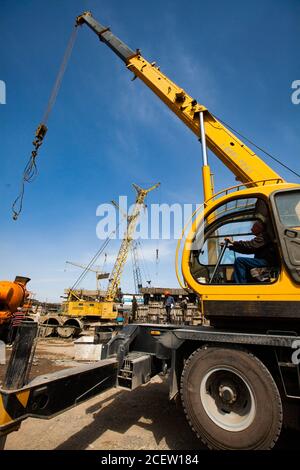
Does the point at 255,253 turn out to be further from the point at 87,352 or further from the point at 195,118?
the point at 87,352

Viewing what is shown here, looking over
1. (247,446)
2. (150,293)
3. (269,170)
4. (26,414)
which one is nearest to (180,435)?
(247,446)

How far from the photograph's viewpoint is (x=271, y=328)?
3.01m

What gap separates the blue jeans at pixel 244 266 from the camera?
→ 3.18m

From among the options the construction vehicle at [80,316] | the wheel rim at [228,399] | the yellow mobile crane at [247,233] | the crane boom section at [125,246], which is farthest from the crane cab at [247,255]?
the crane boom section at [125,246]

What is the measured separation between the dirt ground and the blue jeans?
2.02 m

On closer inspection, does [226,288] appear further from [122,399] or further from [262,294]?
[122,399]

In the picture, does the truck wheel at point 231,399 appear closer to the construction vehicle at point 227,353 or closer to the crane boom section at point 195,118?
the construction vehicle at point 227,353

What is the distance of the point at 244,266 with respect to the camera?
128 inches

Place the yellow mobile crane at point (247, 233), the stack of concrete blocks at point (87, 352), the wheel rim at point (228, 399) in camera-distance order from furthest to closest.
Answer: the stack of concrete blocks at point (87, 352) < the yellow mobile crane at point (247, 233) < the wheel rim at point (228, 399)

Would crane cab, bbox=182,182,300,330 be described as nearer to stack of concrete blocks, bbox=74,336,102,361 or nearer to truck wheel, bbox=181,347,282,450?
truck wheel, bbox=181,347,282,450

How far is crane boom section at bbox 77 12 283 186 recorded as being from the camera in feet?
17.1

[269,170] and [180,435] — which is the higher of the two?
[269,170]

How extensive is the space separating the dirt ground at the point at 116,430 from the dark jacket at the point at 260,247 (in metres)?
2.36
